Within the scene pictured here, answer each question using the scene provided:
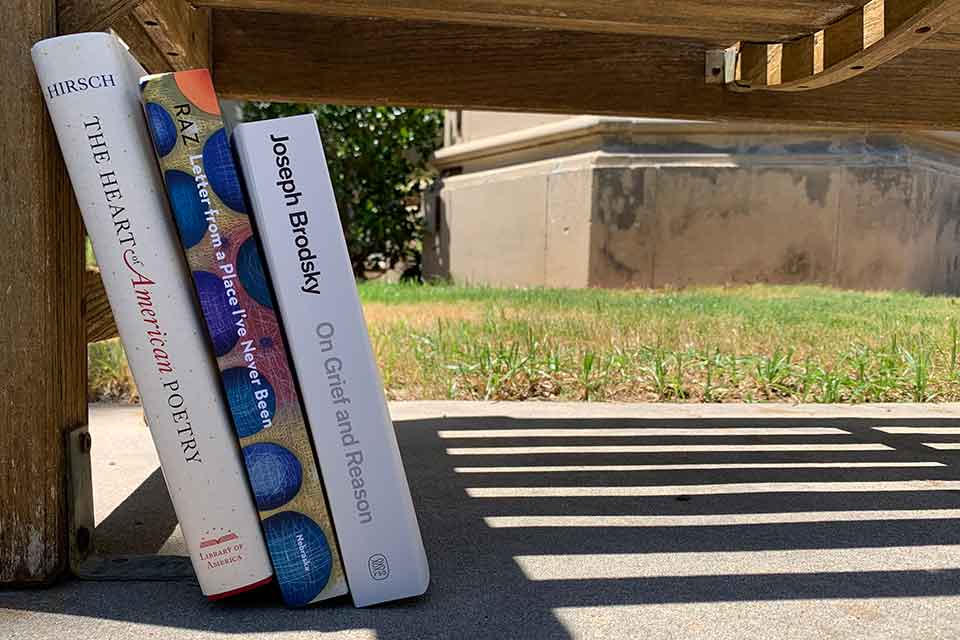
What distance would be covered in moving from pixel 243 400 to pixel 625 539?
0.71 m

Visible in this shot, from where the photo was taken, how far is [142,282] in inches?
44.5

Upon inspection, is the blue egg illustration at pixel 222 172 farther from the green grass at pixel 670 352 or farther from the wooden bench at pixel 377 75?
the green grass at pixel 670 352

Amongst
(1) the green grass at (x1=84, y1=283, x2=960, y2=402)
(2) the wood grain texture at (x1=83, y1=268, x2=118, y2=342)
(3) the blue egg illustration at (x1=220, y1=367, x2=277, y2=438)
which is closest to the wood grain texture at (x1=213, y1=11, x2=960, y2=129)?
(2) the wood grain texture at (x1=83, y1=268, x2=118, y2=342)

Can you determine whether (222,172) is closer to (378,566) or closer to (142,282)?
(142,282)

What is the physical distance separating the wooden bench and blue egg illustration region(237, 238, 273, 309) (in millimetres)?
287

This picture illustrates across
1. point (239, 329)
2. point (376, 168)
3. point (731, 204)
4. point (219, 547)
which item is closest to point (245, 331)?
point (239, 329)

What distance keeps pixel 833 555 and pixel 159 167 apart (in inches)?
47.3

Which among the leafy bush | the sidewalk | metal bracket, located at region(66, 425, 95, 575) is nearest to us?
the sidewalk

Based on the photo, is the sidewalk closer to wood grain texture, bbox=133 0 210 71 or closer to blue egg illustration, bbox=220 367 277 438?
blue egg illustration, bbox=220 367 277 438

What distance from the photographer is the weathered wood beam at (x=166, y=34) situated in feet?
4.76

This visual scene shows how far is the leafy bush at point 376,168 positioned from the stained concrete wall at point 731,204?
2.31m

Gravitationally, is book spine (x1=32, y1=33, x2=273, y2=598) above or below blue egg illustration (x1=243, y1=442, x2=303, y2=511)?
above

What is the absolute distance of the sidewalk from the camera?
1.11m

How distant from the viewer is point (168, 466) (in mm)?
1135
